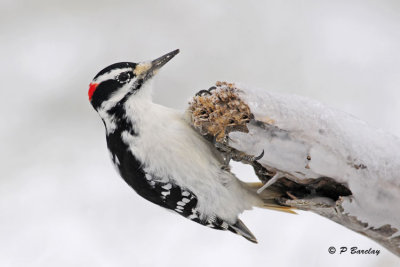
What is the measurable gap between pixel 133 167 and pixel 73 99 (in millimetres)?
2098

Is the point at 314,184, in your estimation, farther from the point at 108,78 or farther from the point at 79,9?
the point at 79,9

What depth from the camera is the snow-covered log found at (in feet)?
6.81

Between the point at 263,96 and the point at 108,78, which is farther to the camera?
the point at 108,78

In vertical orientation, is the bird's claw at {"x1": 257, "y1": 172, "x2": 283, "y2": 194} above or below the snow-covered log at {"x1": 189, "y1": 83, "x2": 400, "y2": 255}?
below

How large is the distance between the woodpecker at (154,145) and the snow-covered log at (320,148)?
0.18 meters

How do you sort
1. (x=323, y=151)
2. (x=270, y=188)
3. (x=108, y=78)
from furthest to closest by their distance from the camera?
(x=270, y=188) < (x=108, y=78) < (x=323, y=151)

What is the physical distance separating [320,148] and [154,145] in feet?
2.19

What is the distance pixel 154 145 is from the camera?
2.34 m

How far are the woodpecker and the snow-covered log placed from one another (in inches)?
7.1

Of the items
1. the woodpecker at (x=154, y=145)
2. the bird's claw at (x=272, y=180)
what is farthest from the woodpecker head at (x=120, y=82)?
the bird's claw at (x=272, y=180)

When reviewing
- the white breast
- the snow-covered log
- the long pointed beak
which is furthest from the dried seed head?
the long pointed beak

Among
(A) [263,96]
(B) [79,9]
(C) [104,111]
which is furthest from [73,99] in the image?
(A) [263,96]

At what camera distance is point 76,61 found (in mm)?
4336

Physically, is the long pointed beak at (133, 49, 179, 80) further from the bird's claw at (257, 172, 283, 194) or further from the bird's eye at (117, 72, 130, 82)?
the bird's claw at (257, 172, 283, 194)
